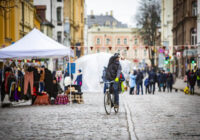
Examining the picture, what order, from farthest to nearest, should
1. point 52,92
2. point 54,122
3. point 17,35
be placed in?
point 17,35, point 52,92, point 54,122

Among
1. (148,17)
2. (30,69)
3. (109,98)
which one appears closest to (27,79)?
(30,69)

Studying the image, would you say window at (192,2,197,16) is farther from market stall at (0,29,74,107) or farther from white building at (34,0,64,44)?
market stall at (0,29,74,107)

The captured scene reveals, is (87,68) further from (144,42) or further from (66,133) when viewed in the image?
(144,42)

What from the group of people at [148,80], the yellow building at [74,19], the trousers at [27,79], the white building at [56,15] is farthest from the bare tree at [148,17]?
the trousers at [27,79]

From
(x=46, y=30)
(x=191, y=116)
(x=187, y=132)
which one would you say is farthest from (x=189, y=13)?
(x=187, y=132)

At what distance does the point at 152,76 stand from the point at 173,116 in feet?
55.8

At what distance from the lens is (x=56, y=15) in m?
77.9

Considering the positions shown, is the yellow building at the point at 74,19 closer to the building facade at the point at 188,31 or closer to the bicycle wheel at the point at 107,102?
the building facade at the point at 188,31

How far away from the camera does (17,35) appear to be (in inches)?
1480

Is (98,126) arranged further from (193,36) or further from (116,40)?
(116,40)

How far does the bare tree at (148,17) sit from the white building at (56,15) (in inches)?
573

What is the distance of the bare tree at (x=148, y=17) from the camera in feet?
211

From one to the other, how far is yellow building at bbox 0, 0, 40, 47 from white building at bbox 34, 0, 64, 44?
23.7 meters

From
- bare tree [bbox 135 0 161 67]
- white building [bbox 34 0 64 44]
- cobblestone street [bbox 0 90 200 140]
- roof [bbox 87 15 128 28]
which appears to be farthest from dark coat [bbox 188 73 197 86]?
roof [bbox 87 15 128 28]
